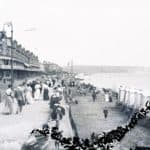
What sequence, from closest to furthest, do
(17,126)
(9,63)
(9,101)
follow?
(17,126), (9,101), (9,63)

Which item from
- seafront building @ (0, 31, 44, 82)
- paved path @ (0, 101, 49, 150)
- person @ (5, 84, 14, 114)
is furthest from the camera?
seafront building @ (0, 31, 44, 82)

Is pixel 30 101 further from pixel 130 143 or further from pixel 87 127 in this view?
pixel 130 143

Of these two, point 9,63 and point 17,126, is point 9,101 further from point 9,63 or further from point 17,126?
point 9,63

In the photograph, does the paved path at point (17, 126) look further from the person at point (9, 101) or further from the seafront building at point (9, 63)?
the seafront building at point (9, 63)

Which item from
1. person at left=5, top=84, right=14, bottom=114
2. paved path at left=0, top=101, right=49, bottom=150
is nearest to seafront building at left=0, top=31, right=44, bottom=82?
person at left=5, top=84, right=14, bottom=114

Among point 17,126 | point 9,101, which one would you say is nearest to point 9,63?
point 9,101

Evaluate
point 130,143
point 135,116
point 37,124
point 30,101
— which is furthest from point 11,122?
point 135,116

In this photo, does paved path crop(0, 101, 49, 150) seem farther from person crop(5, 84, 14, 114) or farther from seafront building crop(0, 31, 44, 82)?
seafront building crop(0, 31, 44, 82)

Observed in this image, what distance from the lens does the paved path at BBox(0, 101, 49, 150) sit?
12.5 m

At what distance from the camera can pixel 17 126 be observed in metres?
16.3

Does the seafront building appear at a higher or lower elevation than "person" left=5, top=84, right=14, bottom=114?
higher

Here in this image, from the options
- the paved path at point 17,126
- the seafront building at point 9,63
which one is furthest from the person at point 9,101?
the seafront building at point 9,63

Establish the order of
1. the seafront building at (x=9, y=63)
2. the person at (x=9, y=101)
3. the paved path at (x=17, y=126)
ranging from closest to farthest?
the paved path at (x=17, y=126), the person at (x=9, y=101), the seafront building at (x=9, y=63)

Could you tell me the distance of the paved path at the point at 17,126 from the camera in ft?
41.1
